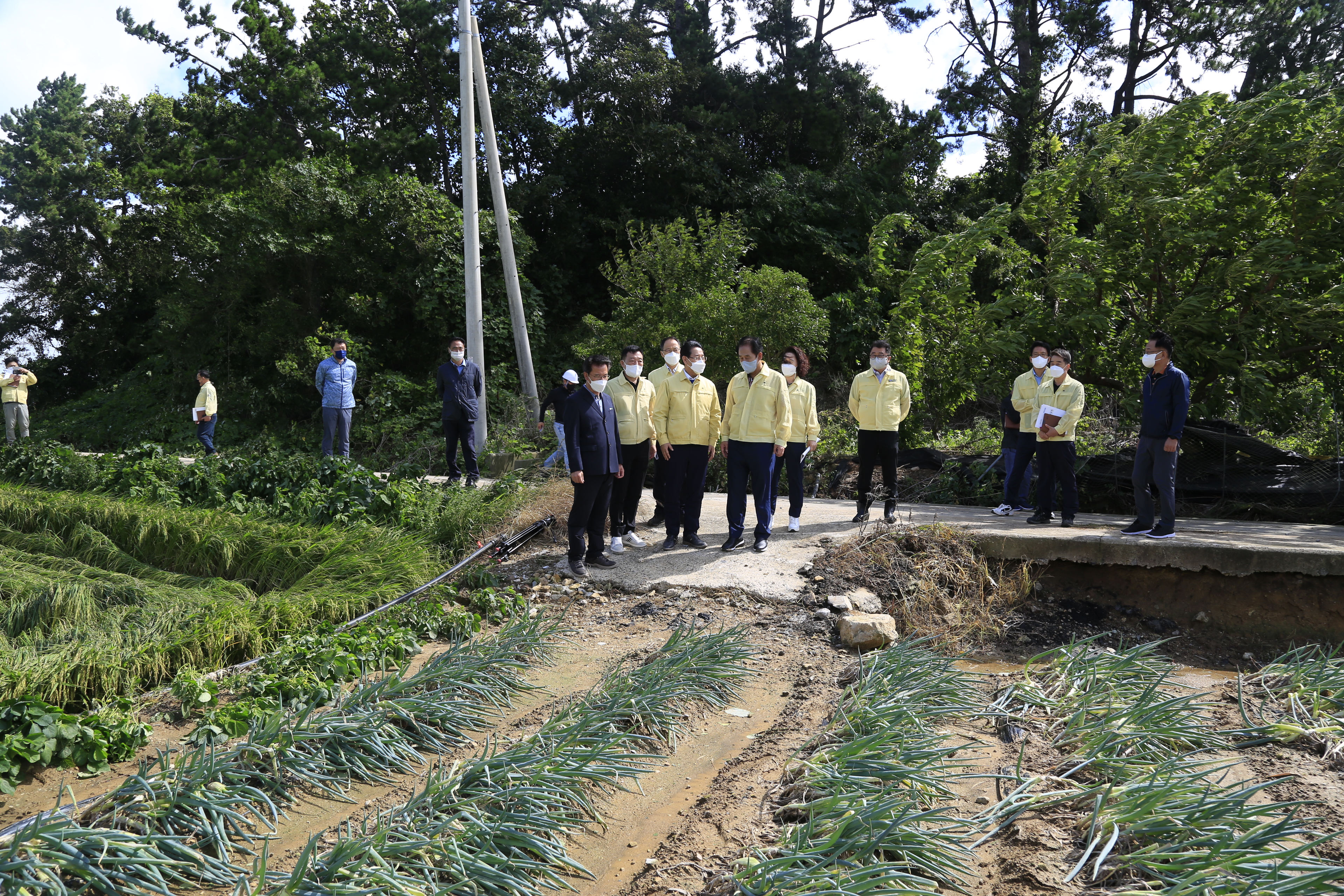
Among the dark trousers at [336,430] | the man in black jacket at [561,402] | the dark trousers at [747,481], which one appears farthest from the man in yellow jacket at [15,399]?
the dark trousers at [747,481]

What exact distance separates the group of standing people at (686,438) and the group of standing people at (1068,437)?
4.24 ft

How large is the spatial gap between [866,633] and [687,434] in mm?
2552

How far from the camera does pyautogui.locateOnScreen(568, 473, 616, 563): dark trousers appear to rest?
6.78 m

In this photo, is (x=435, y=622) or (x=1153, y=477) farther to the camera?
(x=1153, y=477)

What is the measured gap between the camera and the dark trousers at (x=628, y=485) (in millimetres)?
7535

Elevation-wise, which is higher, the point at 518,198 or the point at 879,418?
the point at 518,198

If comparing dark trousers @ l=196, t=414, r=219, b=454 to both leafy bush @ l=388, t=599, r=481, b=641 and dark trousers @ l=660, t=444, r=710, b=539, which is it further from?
leafy bush @ l=388, t=599, r=481, b=641

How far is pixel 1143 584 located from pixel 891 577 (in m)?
2.09

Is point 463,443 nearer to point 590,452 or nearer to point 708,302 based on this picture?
point 590,452

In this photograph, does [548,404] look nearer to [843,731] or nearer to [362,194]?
[843,731]

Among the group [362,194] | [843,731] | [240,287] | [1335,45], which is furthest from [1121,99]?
[843,731]

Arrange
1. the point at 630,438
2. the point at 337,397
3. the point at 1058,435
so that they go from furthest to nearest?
the point at 337,397 < the point at 1058,435 < the point at 630,438

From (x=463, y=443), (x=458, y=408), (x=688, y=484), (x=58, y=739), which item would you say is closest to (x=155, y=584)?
(x=58, y=739)

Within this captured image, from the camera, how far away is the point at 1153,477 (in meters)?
7.12
